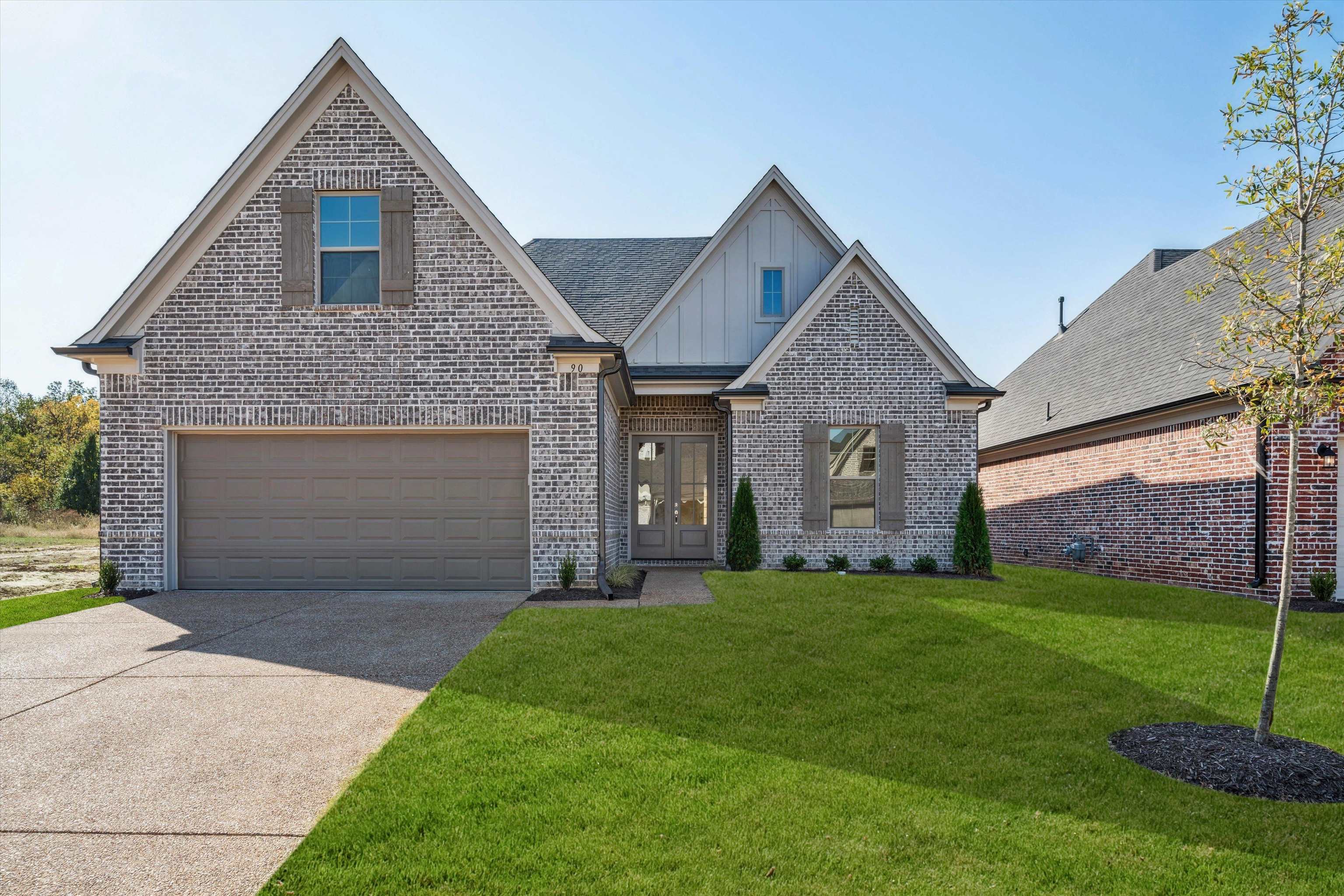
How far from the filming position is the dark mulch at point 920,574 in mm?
12320

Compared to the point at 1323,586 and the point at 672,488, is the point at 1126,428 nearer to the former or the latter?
the point at 1323,586

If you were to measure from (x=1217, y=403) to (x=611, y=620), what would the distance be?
943cm

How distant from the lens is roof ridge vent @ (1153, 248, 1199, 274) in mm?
17797

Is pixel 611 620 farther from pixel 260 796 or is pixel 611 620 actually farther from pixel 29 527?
pixel 29 527

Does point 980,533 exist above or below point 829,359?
below

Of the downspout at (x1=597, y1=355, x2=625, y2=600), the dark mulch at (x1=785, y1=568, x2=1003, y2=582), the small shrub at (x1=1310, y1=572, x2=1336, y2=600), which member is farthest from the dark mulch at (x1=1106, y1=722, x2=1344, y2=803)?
the small shrub at (x1=1310, y1=572, x2=1336, y2=600)

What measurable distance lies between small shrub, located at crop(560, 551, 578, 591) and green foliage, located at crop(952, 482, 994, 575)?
21.4 feet

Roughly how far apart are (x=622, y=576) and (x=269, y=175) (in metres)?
7.34

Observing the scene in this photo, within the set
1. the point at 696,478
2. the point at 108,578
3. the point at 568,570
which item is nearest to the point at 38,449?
the point at 108,578

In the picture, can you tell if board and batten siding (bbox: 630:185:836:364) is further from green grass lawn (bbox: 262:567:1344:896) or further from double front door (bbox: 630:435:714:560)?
green grass lawn (bbox: 262:567:1344:896)

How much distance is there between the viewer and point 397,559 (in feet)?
35.4

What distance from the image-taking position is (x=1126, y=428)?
13750 millimetres

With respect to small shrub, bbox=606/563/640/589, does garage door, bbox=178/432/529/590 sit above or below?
above

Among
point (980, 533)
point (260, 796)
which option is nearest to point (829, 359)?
point (980, 533)
